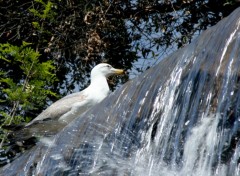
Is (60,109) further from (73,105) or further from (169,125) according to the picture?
(169,125)

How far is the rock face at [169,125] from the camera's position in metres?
3.91

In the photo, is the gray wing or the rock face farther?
the gray wing

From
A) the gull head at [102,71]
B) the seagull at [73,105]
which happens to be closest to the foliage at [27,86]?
the seagull at [73,105]

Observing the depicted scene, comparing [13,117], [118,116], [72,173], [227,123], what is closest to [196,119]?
[227,123]

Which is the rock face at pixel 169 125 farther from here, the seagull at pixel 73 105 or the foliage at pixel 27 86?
the seagull at pixel 73 105

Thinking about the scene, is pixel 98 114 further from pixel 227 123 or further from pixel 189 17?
pixel 189 17

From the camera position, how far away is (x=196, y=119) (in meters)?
4.01

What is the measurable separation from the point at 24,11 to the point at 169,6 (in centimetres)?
143

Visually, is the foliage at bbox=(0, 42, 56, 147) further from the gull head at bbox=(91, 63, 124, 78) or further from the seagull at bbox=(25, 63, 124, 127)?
the gull head at bbox=(91, 63, 124, 78)

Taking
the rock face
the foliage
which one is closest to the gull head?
the foliage

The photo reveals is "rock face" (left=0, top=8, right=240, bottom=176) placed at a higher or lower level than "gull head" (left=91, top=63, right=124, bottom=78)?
lower

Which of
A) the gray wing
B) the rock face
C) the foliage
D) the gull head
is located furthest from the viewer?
the gull head

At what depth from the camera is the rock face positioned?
391cm

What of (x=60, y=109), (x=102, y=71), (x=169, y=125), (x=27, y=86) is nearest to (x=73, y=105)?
(x=60, y=109)
